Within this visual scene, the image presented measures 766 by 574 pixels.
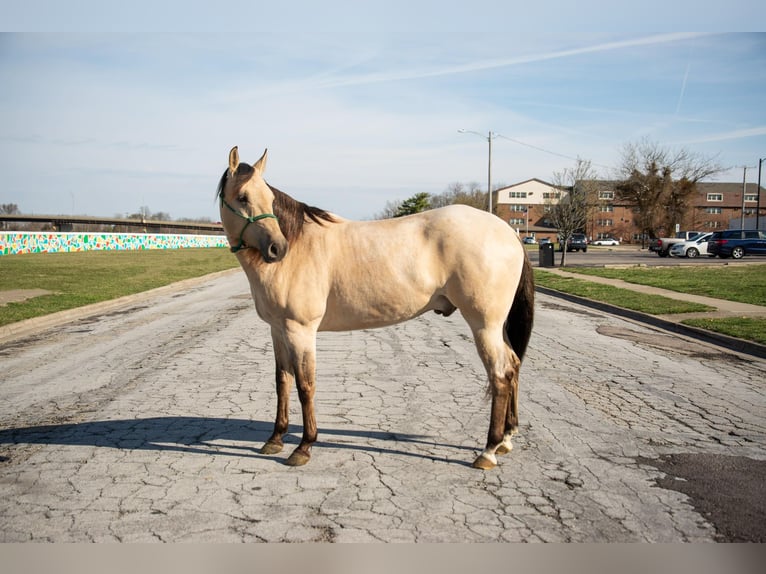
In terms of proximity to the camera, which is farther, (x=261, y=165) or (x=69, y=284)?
(x=69, y=284)

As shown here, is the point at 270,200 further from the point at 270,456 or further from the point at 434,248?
the point at 270,456

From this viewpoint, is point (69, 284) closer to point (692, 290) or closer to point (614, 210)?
point (692, 290)

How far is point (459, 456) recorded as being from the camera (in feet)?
14.2

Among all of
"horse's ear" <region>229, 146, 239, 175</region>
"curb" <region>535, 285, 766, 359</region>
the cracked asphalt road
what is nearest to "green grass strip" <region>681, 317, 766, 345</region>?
"curb" <region>535, 285, 766, 359</region>

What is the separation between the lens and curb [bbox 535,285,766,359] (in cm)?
886

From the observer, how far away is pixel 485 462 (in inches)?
161

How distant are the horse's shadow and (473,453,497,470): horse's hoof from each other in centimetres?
11

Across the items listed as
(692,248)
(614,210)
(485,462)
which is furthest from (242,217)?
(614,210)

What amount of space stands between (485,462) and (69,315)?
39.7 ft

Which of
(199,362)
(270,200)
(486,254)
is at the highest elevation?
(270,200)

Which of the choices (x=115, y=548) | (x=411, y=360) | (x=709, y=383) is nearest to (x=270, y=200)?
(x=115, y=548)

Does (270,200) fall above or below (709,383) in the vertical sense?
above

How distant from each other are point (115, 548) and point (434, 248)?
2.71 m

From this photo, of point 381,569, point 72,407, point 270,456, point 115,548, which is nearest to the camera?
point 381,569
